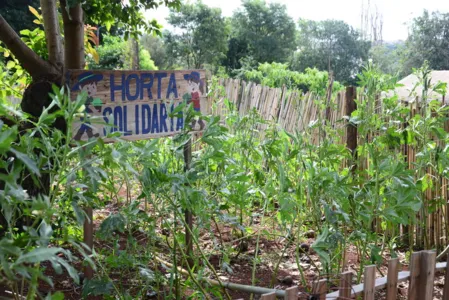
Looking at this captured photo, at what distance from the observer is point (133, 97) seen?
138 inches

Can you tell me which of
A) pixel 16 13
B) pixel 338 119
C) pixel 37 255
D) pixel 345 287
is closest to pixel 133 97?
pixel 345 287

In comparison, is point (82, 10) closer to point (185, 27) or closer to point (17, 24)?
point (17, 24)

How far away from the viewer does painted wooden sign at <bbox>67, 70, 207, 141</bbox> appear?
3277 millimetres

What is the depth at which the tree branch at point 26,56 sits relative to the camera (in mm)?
3451

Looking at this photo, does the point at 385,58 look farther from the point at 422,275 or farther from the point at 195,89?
the point at 422,275

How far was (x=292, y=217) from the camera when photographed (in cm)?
306

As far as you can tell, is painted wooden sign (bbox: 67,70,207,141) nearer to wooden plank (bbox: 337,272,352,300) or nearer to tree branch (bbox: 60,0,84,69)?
tree branch (bbox: 60,0,84,69)

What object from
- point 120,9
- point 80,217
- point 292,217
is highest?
point 120,9

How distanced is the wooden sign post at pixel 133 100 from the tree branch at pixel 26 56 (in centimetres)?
28

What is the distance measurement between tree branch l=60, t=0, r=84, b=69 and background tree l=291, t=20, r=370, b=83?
→ 36967 mm

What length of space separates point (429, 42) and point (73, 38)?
30359 mm

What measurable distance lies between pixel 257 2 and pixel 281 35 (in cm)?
278

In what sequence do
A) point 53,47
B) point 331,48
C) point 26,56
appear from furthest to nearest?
1. point 331,48
2. point 53,47
3. point 26,56

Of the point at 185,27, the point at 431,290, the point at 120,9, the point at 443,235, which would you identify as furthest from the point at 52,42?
the point at 185,27
